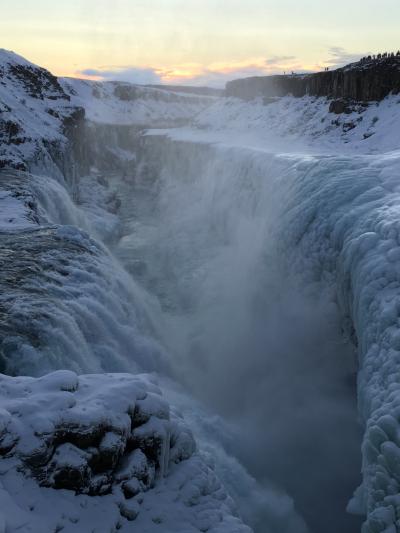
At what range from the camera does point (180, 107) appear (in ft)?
300

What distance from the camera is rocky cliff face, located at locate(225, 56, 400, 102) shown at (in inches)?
1100

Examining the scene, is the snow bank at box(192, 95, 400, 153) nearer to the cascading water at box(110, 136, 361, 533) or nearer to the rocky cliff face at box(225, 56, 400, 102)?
the rocky cliff face at box(225, 56, 400, 102)

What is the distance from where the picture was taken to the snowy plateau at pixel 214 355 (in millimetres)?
4898

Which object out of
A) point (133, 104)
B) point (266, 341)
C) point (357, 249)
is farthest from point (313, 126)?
point (133, 104)

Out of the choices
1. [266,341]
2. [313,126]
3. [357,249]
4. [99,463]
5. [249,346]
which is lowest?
[249,346]

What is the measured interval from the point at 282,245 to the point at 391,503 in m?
8.12

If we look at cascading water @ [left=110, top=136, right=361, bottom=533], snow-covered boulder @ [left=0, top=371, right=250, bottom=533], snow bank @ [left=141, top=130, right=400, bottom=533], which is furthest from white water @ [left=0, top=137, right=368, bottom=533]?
snow-covered boulder @ [left=0, top=371, right=250, bottom=533]

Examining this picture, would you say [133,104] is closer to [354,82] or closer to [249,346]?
[354,82]

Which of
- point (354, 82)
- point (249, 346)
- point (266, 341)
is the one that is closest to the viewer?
point (266, 341)

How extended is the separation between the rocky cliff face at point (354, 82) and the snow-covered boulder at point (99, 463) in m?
27.3

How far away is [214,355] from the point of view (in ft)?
42.7

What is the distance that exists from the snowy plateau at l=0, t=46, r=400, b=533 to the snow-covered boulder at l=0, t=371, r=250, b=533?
19 mm

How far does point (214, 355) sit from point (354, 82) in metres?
23.9

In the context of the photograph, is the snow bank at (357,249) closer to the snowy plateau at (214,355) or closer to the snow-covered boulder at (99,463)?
the snowy plateau at (214,355)
